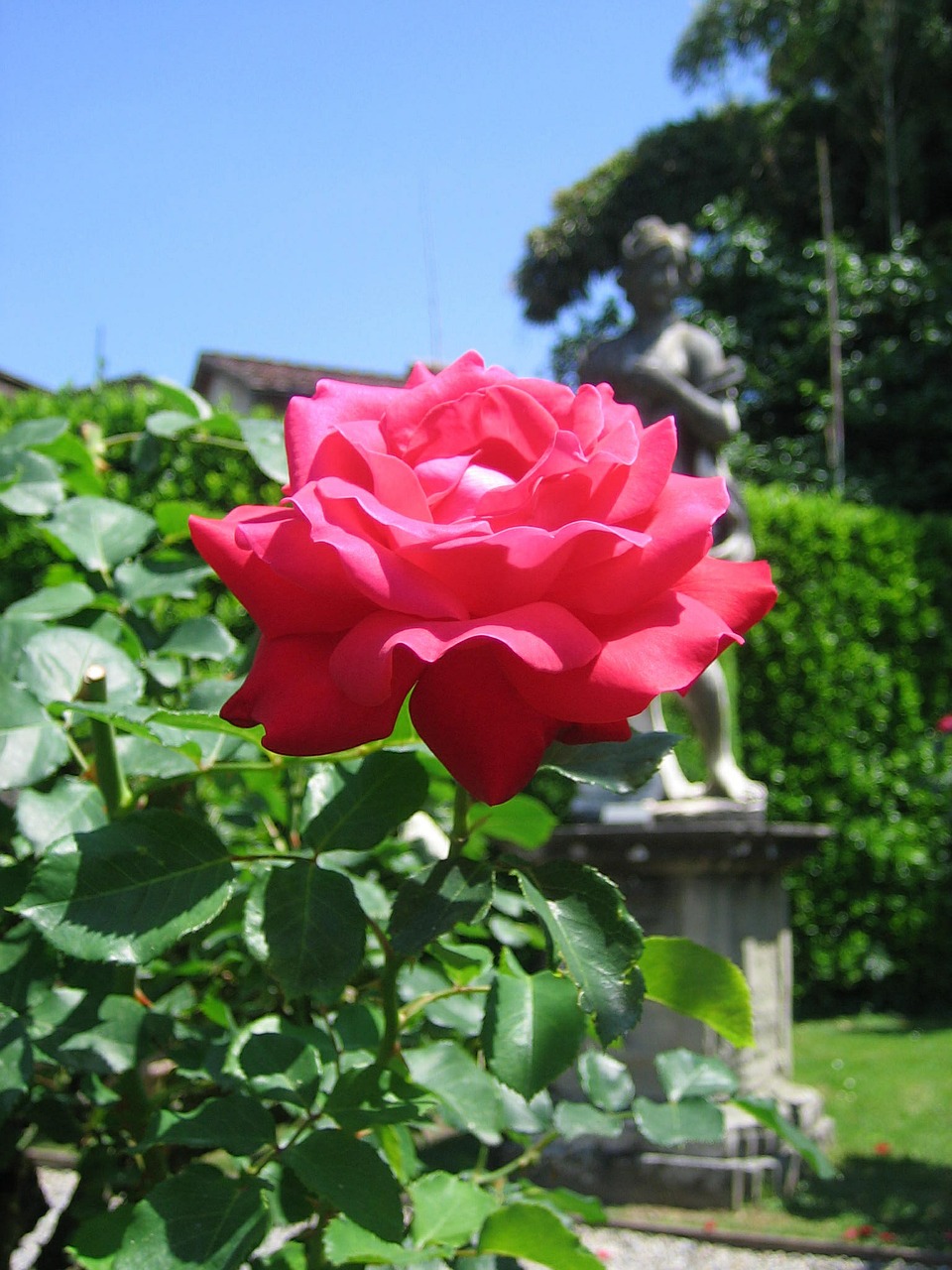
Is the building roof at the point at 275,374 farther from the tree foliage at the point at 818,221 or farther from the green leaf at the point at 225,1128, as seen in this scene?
the green leaf at the point at 225,1128

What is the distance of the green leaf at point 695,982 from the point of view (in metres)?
0.65

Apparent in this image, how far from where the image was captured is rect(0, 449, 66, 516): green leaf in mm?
961

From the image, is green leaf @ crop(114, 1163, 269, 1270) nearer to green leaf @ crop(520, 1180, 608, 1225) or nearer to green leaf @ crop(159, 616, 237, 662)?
green leaf @ crop(520, 1180, 608, 1225)

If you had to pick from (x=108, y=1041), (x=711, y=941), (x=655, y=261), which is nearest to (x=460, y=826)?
(x=108, y=1041)

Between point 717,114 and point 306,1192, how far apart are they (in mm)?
19806

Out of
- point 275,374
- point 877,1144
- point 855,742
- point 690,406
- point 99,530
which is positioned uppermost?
point 275,374

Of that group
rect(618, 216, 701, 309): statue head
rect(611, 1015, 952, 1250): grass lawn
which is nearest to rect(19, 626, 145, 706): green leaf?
rect(611, 1015, 952, 1250): grass lawn

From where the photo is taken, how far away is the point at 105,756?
27.1 inches

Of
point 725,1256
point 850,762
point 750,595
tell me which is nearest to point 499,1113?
point 750,595

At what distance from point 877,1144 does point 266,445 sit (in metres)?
4.36

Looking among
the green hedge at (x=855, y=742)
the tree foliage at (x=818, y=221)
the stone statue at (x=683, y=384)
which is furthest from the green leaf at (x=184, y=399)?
the tree foliage at (x=818, y=221)

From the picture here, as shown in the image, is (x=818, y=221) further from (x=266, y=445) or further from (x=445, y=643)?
(x=445, y=643)

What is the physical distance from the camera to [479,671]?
0.44m

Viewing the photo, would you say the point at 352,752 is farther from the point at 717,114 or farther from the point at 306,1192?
the point at 717,114
